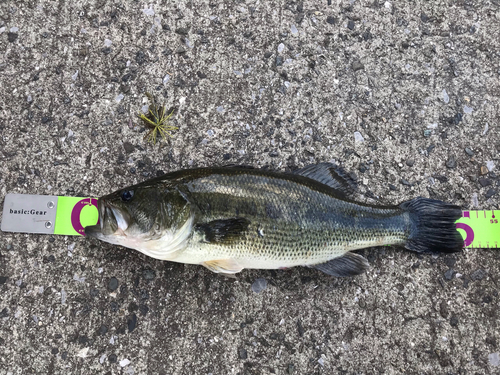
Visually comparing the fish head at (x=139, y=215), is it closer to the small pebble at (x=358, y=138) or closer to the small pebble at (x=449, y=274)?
the small pebble at (x=358, y=138)

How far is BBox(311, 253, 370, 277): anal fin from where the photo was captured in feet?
8.52

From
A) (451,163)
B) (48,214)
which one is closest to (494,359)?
(451,163)

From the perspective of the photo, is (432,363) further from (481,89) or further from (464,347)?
(481,89)

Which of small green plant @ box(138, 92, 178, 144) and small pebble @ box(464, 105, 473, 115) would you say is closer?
small green plant @ box(138, 92, 178, 144)

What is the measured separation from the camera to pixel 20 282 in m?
2.69

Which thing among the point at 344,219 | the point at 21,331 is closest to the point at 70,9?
the point at 21,331

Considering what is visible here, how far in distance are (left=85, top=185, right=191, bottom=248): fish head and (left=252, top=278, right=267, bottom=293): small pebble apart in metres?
0.90

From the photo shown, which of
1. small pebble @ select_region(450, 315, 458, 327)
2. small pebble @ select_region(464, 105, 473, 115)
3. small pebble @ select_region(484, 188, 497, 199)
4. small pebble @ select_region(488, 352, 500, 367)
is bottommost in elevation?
small pebble @ select_region(488, 352, 500, 367)

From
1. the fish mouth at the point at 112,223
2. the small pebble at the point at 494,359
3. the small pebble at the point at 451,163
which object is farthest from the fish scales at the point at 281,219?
the small pebble at the point at 494,359

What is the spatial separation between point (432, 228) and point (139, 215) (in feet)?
7.48

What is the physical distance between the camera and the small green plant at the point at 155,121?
9.43ft

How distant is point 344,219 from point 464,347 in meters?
1.54

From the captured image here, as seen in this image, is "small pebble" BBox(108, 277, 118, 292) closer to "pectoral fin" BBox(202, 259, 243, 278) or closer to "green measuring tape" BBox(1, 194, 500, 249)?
"green measuring tape" BBox(1, 194, 500, 249)

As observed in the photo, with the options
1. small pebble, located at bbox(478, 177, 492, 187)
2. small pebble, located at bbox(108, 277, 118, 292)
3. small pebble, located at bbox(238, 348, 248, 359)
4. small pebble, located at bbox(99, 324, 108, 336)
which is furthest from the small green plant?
small pebble, located at bbox(478, 177, 492, 187)
